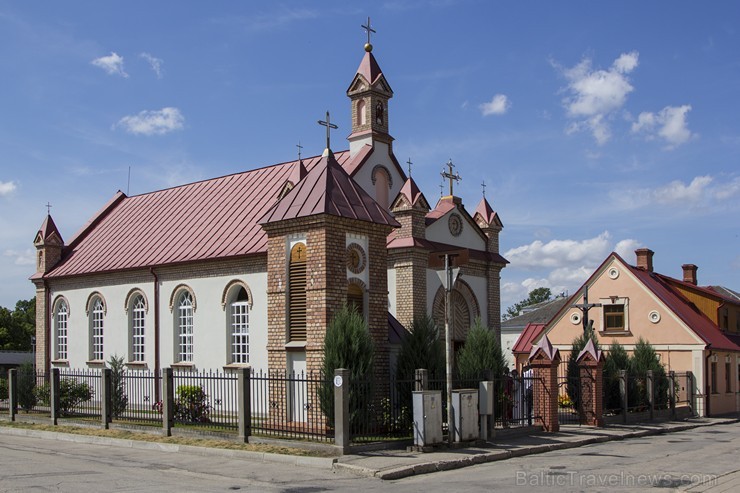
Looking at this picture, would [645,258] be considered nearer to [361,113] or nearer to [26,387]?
[361,113]

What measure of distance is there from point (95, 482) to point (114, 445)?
5926 millimetres

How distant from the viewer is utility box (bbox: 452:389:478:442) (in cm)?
1748

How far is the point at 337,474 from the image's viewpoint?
1452 centimetres

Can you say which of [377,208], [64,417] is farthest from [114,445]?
[377,208]

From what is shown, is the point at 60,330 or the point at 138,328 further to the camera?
the point at 60,330

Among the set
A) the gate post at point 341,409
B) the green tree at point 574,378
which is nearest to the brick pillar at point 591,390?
the green tree at point 574,378

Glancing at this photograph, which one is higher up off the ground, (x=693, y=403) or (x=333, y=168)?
(x=333, y=168)

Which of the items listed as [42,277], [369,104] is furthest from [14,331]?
[369,104]

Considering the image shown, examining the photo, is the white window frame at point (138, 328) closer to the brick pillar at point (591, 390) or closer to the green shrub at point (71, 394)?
the green shrub at point (71, 394)

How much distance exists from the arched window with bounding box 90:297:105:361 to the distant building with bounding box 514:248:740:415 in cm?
1848

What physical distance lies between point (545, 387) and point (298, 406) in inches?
269

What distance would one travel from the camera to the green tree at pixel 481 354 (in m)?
21.0

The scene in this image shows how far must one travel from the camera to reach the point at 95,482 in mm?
13297

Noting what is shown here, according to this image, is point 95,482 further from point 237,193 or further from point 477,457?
point 237,193
